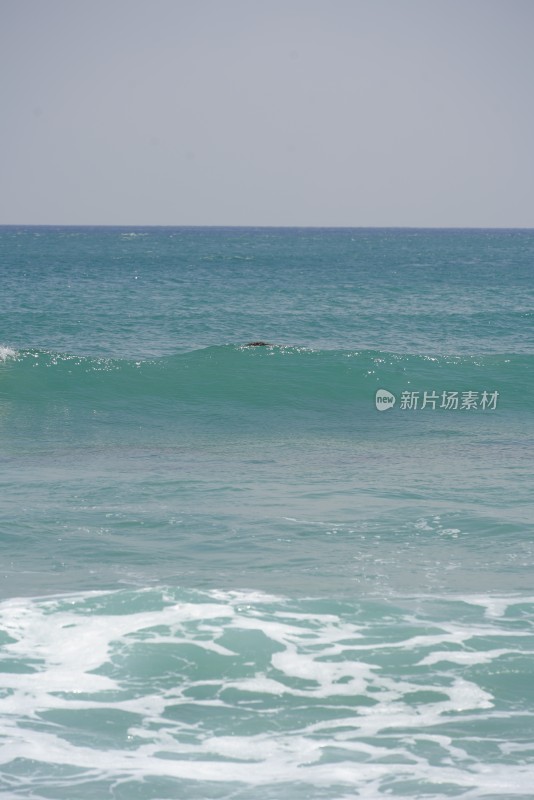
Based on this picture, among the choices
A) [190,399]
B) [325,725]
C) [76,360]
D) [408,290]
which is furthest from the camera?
[408,290]

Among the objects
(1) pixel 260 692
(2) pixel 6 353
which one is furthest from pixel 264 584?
(2) pixel 6 353

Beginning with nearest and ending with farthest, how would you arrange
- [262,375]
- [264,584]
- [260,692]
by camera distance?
1. [260,692]
2. [264,584]
3. [262,375]

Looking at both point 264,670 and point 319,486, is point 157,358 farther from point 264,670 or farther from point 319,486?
point 264,670

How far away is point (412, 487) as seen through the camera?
16078 millimetres

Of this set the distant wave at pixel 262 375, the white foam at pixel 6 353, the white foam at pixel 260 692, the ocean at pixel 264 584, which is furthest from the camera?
the white foam at pixel 6 353

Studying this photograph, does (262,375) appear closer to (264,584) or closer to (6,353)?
(6,353)

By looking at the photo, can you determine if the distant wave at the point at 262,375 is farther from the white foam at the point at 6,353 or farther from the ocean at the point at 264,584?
the ocean at the point at 264,584

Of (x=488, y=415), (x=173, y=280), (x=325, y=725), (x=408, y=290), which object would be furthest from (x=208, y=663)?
(x=173, y=280)

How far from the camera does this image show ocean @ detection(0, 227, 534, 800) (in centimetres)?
796

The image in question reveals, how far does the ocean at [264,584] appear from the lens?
313 inches

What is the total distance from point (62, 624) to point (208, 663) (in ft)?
5.95

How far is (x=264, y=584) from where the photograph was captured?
37.8 ft

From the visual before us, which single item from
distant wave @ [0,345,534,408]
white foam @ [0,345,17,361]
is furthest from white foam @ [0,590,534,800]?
white foam @ [0,345,17,361]

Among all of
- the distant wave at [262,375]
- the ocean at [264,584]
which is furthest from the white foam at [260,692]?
the distant wave at [262,375]
